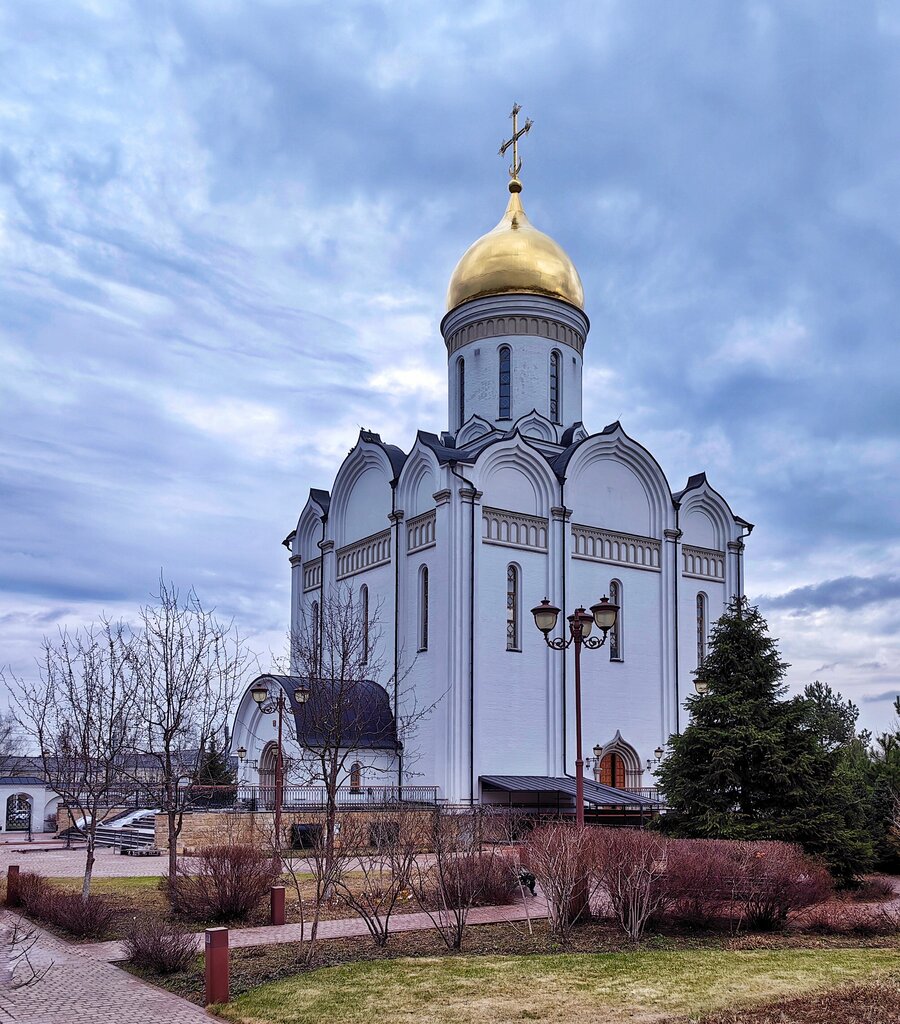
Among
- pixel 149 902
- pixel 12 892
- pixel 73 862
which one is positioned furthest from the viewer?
pixel 73 862

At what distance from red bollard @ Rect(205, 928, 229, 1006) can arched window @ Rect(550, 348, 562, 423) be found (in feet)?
81.8

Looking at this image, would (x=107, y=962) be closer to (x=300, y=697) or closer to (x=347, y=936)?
(x=347, y=936)

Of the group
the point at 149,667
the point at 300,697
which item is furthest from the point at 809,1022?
the point at 300,697

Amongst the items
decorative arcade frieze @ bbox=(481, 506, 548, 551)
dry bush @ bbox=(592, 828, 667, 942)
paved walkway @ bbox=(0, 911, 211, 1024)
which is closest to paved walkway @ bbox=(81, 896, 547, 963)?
paved walkway @ bbox=(0, 911, 211, 1024)

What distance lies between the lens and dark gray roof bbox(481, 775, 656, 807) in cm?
2605

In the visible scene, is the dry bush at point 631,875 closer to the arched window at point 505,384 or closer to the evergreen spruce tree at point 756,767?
the evergreen spruce tree at point 756,767

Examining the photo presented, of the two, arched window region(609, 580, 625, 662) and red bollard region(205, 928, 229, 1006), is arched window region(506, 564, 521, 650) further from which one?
red bollard region(205, 928, 229, 1006)

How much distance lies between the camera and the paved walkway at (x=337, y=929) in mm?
11922

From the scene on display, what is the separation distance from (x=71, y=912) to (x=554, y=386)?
23.4m

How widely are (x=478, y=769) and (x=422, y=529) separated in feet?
21.4

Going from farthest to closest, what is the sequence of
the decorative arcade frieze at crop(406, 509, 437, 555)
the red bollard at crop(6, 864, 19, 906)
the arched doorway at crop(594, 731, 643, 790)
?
the arched doorway at crop(594, 731, 643, 790) < the decorative arcade frieze at crop(406, 509, 437, 555) < the red bollard at crop(6, 864, 19, 906)

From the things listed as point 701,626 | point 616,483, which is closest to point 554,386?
point 616,483

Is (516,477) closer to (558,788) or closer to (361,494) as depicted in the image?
(361,494)

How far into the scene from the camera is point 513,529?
28188 mm
